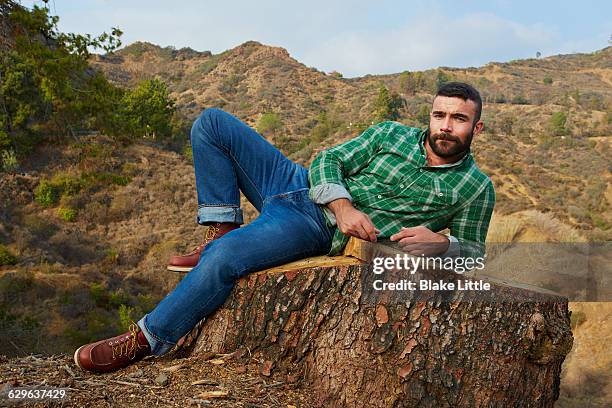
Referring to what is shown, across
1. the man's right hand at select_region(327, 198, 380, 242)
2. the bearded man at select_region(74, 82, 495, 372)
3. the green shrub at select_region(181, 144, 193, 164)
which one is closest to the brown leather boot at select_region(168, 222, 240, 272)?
the bearded man at select_region(74, 82, 495, 372)

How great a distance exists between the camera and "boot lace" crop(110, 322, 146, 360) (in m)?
2.32

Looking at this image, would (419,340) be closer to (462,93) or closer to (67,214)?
(462,93)

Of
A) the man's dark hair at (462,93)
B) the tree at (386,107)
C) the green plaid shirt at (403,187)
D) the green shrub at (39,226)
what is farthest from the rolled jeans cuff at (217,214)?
the tree at (386,107)

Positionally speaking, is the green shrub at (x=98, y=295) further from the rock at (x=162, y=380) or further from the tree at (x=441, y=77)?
the tree at (x=441, y=77)

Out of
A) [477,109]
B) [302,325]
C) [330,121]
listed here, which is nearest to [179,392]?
[302,325]

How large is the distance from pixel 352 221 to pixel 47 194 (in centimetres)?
2064

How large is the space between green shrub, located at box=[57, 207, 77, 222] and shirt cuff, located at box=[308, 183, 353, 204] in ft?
63.8

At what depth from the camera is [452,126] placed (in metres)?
2.29

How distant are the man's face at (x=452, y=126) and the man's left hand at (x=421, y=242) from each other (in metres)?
0.41

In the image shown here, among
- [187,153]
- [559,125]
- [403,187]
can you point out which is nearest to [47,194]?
[187,153]

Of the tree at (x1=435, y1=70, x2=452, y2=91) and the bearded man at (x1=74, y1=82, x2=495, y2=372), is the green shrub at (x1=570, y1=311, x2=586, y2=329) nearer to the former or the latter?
the bearded man at (x1=74, y1=82, x2=495, y2=372)

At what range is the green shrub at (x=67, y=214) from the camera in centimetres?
1980

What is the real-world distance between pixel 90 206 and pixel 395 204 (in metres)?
20.4

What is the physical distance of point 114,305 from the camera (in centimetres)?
1350
